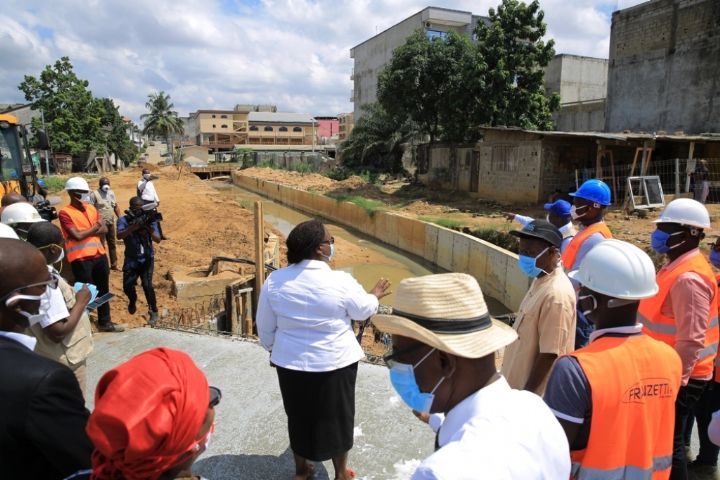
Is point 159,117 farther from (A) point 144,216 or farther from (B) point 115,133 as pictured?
(A) point 144,216

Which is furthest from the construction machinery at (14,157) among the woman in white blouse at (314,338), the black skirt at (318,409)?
the black skirt at (318,409)

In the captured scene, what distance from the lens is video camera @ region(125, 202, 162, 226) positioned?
5867mm

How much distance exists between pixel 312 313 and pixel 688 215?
2.20 m

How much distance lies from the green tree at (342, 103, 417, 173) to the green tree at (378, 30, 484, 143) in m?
6.79

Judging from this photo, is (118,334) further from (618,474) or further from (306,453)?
(618,474)

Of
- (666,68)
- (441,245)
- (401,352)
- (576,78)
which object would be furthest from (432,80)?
(401,352)

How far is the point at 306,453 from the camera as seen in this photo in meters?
2.80

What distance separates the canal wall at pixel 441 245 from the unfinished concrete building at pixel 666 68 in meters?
12.9

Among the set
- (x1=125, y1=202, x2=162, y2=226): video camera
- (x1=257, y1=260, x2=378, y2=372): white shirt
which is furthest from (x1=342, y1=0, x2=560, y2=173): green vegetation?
(x1=257, y1=260, x2=378, y2=372): white shirt

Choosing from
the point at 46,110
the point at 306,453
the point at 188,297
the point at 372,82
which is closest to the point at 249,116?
the point at 372,82

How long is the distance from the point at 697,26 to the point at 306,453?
23880 millimetres

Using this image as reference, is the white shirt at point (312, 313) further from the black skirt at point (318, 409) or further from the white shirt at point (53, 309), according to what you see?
the white shirt at point (53, 309)

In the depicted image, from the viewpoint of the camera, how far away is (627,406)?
166 centimetres

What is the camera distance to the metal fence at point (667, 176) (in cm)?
1584
